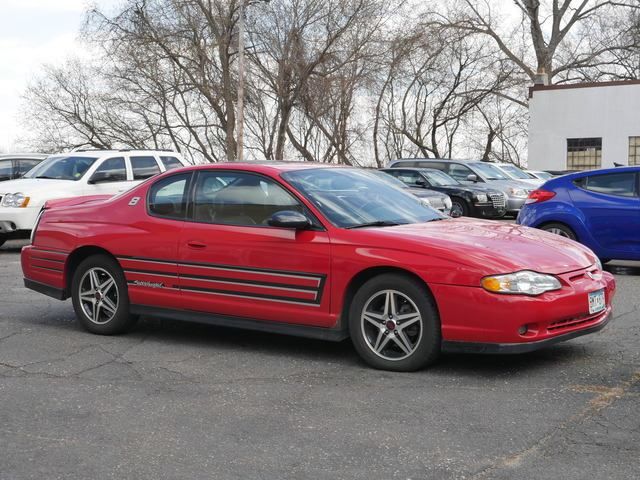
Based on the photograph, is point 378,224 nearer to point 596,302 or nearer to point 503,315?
point 503,315

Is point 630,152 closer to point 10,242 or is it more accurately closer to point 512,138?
point 512,138

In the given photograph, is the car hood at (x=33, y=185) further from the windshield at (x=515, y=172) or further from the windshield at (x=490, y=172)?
the windshield at (x=515, y=172)

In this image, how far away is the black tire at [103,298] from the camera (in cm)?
761

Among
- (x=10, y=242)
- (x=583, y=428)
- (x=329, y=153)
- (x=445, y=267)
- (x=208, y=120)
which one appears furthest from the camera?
(x=329, y=153)

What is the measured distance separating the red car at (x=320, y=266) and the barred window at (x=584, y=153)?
32.9 m

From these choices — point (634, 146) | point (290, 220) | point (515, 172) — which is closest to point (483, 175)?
point (515, 172)

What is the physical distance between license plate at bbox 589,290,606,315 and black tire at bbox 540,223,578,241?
5.58m

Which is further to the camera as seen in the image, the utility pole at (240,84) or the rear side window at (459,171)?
the utility pole at (240,84)

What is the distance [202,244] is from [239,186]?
53 centimetres

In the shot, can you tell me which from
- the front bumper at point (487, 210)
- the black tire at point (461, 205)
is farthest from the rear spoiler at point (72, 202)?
the front bumper at point (487, 210)

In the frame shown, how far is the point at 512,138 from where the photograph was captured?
60.9 m

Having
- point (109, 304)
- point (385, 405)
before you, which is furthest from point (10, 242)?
point (385, 405)

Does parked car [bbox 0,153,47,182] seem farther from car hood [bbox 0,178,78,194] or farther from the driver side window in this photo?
the driver side window

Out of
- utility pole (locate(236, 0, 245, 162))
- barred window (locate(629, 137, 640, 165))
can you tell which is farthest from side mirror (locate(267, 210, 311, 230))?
barred window (locate(629, 137, 640, 165))
